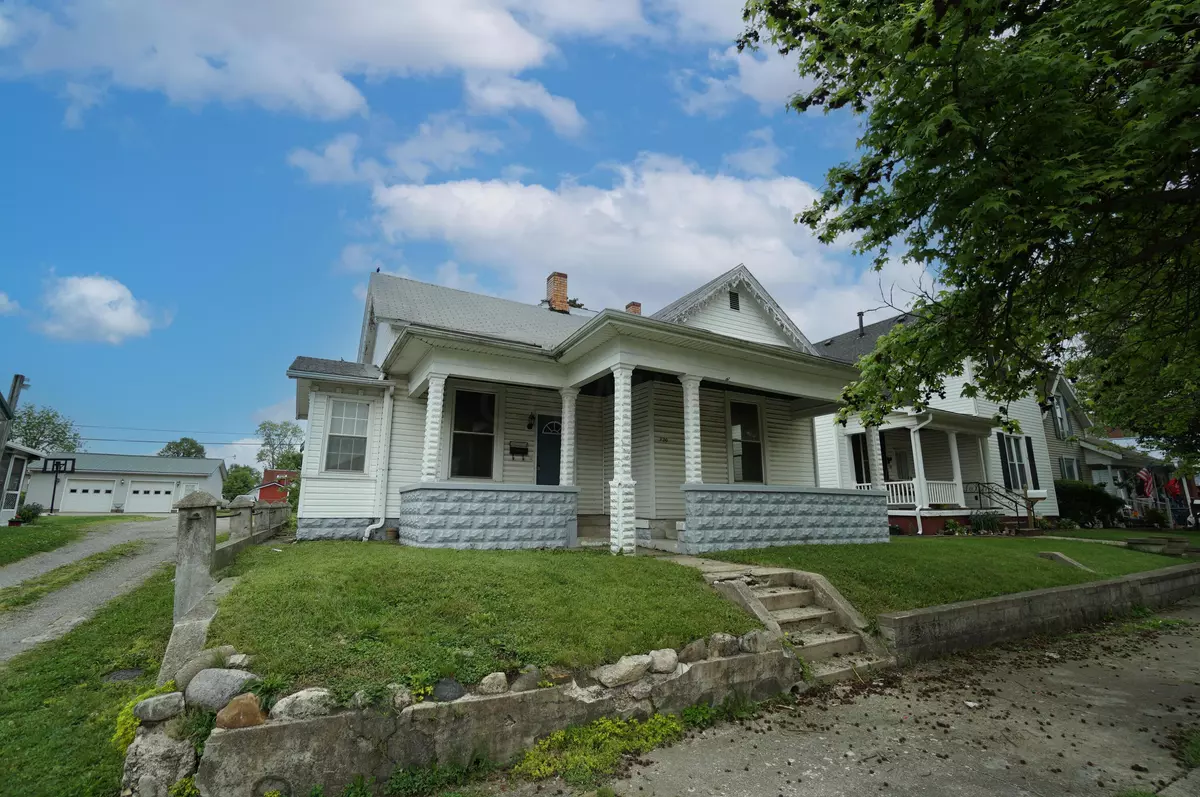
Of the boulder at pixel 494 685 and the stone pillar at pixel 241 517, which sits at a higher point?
the stone pillar at pixel 241 517

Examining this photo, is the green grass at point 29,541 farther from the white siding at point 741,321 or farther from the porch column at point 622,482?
the white siding at point 741,321

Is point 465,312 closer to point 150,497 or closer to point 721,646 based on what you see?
point 721,646

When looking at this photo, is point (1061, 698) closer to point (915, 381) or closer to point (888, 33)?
point (915, 381)

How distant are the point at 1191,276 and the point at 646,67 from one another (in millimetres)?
7678

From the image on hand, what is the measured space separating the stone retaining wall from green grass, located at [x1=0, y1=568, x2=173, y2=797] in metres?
6.47

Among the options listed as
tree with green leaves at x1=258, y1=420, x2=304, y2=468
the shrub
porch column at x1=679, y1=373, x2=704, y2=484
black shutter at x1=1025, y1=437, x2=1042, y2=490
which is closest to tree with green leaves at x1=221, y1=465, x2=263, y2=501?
tree with green leaves at x1=258, y1=420, x2=304, y2=468

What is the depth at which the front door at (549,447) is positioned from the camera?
11.5m

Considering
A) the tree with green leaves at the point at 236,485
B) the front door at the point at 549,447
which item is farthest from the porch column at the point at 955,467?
the tree with green leaves at the point at 236,485

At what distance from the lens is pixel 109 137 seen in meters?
11.0

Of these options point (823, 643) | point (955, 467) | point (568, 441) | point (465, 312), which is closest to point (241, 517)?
point (568, 441)

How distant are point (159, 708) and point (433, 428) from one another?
6.09m

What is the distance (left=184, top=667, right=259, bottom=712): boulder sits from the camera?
3068 mm

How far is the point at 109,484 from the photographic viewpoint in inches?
1270

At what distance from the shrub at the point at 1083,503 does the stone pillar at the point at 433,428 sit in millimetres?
24462
